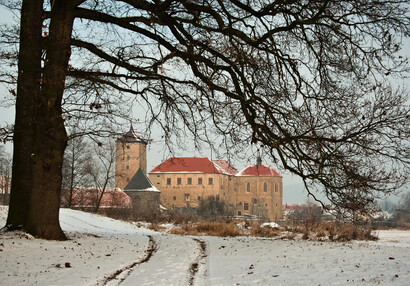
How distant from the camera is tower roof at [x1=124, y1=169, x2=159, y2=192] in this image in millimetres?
81331

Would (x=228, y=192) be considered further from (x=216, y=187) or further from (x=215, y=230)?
(x=215, y=230)

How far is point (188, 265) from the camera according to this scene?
7.81m

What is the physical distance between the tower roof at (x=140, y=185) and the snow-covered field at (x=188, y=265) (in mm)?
71369

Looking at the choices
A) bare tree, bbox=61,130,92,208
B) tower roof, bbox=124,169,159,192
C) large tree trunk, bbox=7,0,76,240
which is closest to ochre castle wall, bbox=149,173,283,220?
tower roof, bbox=124,169,159,192

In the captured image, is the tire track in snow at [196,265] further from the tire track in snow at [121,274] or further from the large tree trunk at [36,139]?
the large tree trunk at [36,139]

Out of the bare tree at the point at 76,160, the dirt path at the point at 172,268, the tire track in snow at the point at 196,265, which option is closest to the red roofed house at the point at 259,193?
the bare tree at the point at 76,160

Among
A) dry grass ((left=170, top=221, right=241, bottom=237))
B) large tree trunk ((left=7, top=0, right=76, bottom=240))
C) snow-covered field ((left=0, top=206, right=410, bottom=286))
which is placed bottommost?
dry grass ((left=170, top=221, right=241, bottom=237))

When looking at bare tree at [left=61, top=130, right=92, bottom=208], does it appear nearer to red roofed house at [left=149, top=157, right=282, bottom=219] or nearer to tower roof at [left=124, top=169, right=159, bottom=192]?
tower roof at [left=124, top=169, right=159, bottom=192]

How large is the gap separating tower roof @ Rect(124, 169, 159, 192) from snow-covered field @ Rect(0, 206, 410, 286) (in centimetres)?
7137

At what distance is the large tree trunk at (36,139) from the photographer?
10227 millimetres

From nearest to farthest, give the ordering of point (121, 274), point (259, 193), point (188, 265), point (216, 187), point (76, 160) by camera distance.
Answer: point (121, 274)
point (188, 265)
point (76, 160)
point (216, 187)
point (259, 193)

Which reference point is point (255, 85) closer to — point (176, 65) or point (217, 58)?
point (217, 58)

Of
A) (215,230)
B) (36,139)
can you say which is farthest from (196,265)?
(215,230)

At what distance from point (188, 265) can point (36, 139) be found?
4.82m
